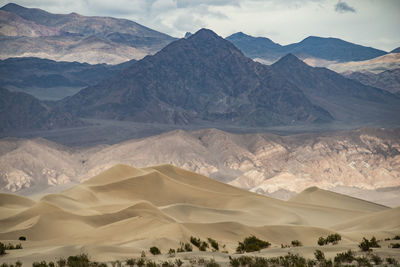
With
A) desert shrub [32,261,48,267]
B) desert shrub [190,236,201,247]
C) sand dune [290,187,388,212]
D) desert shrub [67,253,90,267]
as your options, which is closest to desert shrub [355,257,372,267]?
desert shrub [67,253,90,267]

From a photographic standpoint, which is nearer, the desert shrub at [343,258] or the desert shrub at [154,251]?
the desert shrub at [343,258]

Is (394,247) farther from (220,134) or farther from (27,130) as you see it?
(27,130)

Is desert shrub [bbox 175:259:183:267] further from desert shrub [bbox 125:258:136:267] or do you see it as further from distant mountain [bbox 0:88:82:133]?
distant mountain [bbox 0:88:82:133]

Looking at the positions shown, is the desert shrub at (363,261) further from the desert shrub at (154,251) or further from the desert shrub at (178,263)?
the desert shrub at (154,251)

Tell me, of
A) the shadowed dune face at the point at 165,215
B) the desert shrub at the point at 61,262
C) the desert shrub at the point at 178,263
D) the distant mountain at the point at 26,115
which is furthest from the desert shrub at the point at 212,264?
the distant mountain at the point at 26,115

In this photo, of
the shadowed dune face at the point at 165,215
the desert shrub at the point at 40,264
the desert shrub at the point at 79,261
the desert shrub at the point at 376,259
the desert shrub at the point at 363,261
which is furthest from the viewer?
the shadowed dune face at the point at 165,215

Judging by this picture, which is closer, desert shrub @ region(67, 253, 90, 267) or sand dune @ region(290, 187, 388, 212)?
desert shrub @ region(67, 253, 90, 267)

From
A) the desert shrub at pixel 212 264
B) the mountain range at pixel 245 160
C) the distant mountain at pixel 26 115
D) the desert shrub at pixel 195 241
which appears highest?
the distant mountain at pixel 26 115
